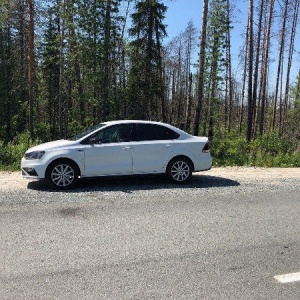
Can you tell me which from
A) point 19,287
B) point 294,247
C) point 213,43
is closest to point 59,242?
point 19,287

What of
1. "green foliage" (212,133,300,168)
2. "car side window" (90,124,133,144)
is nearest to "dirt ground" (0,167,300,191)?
"green foliage" (212,133,300,168)

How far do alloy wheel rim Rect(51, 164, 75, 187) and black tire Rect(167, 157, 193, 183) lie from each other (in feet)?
8.29

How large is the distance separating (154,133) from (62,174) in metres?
2.57

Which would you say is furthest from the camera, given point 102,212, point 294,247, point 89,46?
point 89,46

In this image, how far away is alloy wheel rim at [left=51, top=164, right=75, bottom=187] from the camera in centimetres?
836

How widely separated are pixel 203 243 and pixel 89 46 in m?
21.3

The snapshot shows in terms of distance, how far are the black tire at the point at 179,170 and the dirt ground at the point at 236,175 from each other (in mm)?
1808

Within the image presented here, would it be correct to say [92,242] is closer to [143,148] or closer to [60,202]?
[60,202]

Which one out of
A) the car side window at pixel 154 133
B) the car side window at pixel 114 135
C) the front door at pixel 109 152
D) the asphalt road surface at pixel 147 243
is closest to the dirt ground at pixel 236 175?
the asphalt road surface at pixel 147 243

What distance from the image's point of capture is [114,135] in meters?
8.80

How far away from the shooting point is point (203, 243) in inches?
202

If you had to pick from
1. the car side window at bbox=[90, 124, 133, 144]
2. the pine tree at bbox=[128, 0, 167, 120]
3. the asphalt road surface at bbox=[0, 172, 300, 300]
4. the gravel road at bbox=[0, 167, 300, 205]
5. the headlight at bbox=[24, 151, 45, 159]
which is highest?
the pine tree at bbox=[128, 0, 167, 120]

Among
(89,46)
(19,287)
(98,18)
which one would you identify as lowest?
(19,287)

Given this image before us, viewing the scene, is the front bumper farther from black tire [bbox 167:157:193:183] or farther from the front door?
black tire [bbox 167:157:193:183]
